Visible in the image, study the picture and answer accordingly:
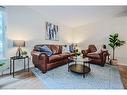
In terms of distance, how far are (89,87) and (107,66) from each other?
1.65 ft

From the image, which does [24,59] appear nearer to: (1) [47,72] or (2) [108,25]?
(1) [47,72]

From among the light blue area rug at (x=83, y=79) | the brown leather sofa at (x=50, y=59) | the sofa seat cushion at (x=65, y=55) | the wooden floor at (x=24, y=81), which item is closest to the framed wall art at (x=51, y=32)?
the brown leather sofa at (x=50, y=59)

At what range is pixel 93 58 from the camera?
2471 mm

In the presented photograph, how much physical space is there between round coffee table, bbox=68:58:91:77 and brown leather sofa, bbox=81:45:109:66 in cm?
9

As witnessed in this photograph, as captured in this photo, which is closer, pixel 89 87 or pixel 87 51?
pixel 89 87

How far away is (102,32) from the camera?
2.42 m

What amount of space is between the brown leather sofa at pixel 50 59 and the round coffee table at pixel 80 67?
0.14 m

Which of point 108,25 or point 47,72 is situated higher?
point 108,25

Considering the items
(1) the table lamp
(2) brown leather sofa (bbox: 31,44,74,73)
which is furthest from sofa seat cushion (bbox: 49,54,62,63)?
(1) the table lamp

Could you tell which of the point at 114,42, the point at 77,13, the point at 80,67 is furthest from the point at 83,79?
the point at 77,13

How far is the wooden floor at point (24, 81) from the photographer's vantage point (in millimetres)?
2262

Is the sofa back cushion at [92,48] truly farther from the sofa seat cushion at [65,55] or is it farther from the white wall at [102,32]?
the sofa seat cushion at [65,55]

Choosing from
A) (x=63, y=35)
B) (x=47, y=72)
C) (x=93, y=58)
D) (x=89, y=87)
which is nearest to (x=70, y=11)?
(x=63, y=35)

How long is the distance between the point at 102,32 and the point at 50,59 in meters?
1.05
